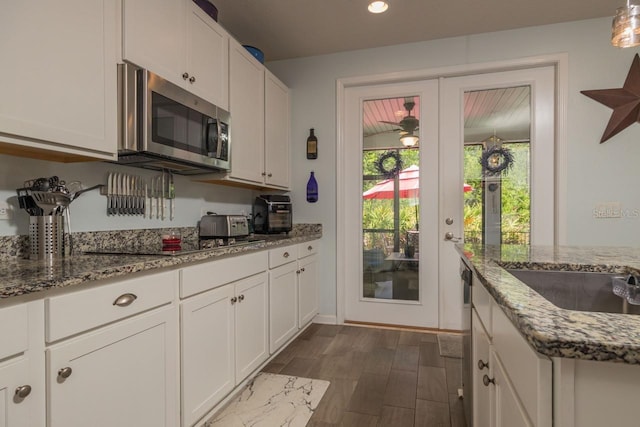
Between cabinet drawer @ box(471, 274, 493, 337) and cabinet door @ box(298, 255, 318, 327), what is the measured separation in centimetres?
162

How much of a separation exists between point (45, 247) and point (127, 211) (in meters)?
0.57

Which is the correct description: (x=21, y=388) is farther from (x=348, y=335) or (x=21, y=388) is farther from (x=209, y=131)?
(x=348, y=335)

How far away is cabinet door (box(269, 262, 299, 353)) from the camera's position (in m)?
2.36

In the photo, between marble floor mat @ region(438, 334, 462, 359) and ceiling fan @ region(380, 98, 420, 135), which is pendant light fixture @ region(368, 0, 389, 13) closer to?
ceiling fan @ region(380, 98, 420, 135)

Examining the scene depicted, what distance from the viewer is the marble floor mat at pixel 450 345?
2.59 metres

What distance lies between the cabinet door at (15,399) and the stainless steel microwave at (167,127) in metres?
0.97

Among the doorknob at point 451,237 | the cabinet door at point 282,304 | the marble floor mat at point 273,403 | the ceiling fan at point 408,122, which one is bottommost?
the marble floor mat at point 273,403

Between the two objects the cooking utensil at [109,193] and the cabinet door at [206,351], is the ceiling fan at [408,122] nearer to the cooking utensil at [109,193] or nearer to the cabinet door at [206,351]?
the cabinet door at [206,351]

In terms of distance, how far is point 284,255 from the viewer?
256 cm

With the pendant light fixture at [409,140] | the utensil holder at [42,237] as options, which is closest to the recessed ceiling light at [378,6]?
the pendant light fixture at [409,140]

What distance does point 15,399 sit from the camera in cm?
93

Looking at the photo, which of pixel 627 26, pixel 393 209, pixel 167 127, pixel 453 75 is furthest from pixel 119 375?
pixel 453 75

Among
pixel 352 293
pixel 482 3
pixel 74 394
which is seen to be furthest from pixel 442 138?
pixel 74 394

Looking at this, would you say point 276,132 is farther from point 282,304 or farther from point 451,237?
point 451,237
